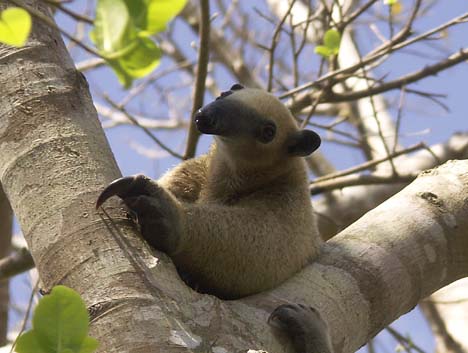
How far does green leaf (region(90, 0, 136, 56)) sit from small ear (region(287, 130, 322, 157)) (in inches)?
95.2

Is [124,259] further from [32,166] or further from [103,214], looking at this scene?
[32,166]

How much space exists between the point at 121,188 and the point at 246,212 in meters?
0.74

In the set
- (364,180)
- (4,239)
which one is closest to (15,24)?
(4,239)

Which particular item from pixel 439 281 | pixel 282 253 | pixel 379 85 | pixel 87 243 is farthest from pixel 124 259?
pixel 379 85

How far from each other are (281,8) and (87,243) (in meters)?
6.18

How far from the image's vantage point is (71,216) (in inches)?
83.7

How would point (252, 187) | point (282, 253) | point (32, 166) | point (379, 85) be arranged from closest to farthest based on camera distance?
point (32, 166) → point (282, 253) → point (252, 187) → point (379, 85)

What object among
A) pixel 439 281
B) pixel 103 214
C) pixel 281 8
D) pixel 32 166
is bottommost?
pixel 439 281

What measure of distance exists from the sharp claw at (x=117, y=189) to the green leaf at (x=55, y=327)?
87cm

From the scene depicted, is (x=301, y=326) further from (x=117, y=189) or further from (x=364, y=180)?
(x=364, y=180)

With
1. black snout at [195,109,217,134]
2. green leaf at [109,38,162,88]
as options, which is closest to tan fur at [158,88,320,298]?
black snout at [195,109,217,134]

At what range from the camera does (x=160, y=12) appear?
110 cm

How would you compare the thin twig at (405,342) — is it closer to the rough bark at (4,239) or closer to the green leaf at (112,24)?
the rough bark at (4,239)

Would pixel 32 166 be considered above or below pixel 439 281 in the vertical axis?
above
